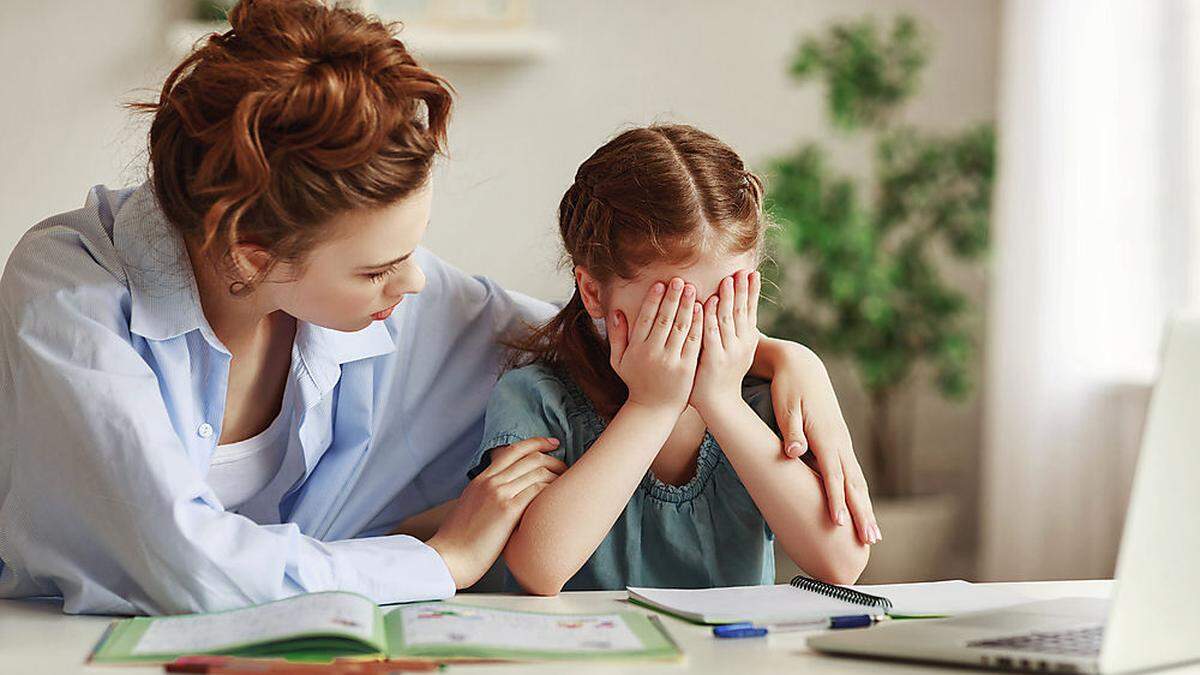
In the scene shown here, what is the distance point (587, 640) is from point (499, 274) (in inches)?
99.1

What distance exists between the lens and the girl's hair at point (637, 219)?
49.1 inches

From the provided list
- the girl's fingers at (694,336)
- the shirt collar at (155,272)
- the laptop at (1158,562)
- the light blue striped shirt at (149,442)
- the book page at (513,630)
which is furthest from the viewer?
the girl's fingers at (694,336)

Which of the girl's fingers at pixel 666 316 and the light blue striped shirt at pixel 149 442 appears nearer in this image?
the light blue striped shirt at pixel 149 442

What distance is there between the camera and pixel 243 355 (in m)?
1.29

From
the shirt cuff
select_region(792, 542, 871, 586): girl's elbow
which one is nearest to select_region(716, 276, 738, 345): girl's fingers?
select_region(792, 542, 871, 586): girl's elbow

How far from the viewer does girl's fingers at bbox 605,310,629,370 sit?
1241 millimetres

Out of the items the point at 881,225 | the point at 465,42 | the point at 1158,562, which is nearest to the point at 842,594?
→ the point at 1158,562

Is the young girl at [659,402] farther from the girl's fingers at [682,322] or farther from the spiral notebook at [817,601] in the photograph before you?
the spiral notebook at [817,601]

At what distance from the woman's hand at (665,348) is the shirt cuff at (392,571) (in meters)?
0.26

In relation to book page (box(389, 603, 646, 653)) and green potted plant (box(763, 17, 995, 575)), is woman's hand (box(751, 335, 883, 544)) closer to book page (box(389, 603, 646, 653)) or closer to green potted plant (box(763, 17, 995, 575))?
book page (box(389, 603, 646, 653))

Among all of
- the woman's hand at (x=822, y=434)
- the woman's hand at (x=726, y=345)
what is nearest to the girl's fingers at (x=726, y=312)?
the woman's hand at (x=726, y=345)

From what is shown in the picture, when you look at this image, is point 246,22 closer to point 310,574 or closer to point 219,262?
point 219,262

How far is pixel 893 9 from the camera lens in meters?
3.43

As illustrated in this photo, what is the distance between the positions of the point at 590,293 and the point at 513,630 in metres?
0.46
